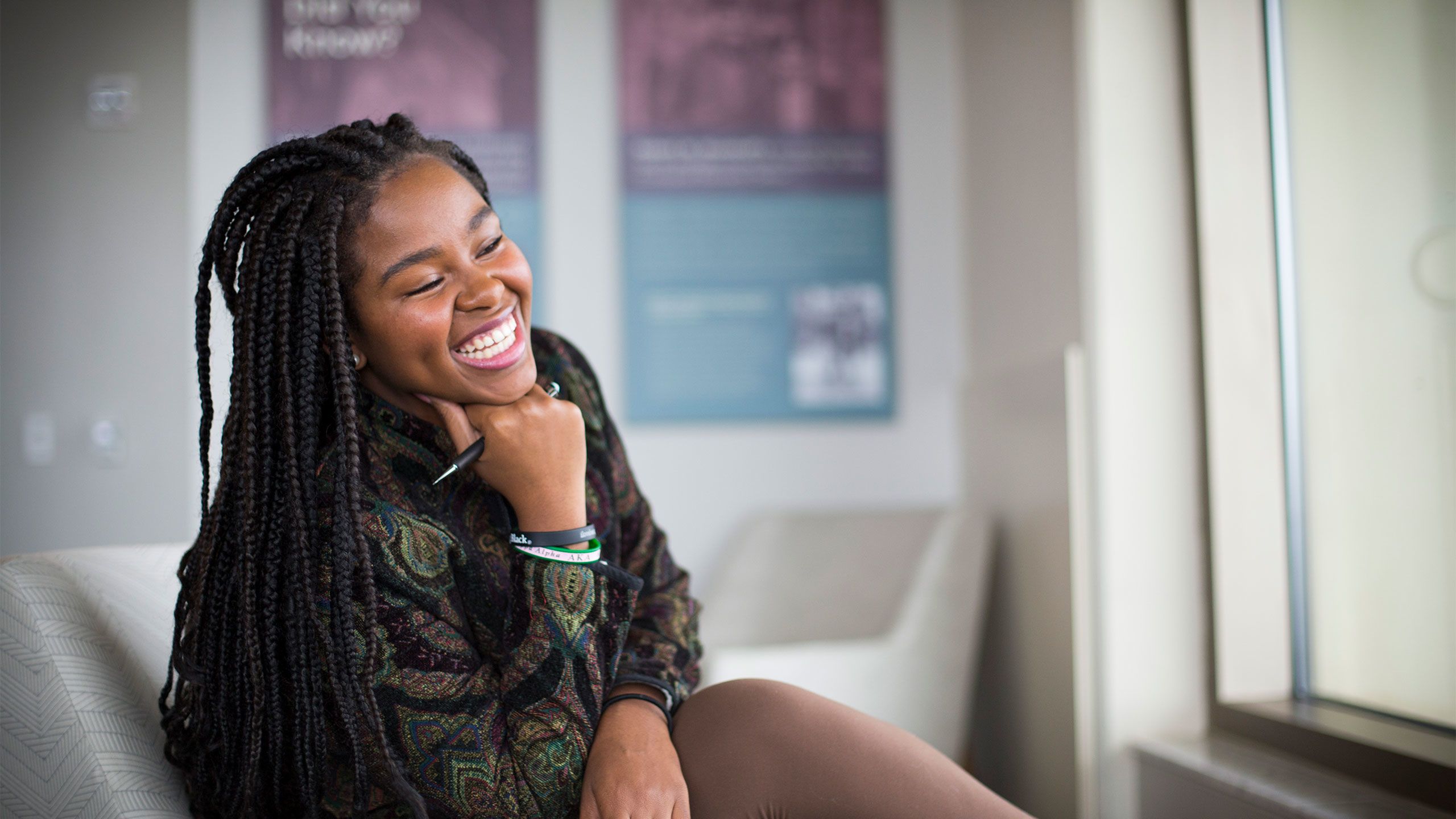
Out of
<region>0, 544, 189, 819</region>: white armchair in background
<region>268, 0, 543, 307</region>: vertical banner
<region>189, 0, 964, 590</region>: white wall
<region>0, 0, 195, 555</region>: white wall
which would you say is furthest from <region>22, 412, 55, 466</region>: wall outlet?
<region>0, 544, 189, 819</region>: white armchair in background

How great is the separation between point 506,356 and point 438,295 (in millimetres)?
101

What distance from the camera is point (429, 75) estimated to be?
264 cm

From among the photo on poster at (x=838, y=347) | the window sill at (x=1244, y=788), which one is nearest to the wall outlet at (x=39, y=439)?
the photo on poster at (x=838, y=347)

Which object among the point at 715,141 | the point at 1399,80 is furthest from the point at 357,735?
the point at 715,141

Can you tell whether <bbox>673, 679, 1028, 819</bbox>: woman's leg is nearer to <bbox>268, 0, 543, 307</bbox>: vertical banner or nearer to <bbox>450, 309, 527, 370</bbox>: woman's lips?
<bbox>450, 309, 527, 370</bbox>: woman's lips

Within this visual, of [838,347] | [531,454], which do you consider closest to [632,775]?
[531,454]

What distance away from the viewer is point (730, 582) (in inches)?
98.9

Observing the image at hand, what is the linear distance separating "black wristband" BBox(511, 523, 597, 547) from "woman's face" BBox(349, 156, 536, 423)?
0.16 m

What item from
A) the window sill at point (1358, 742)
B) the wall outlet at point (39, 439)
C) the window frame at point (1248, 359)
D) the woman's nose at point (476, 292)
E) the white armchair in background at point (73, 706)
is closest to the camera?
the white armchair in background at point (73, 706)

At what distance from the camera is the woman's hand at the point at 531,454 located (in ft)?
3.44

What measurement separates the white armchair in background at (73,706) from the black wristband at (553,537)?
18.0 inches

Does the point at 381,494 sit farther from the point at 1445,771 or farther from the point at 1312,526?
the point at 1312,526

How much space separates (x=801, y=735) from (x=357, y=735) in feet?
1.51

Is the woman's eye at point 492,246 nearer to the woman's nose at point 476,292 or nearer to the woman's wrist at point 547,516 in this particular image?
the woman's nose at point 476,292
